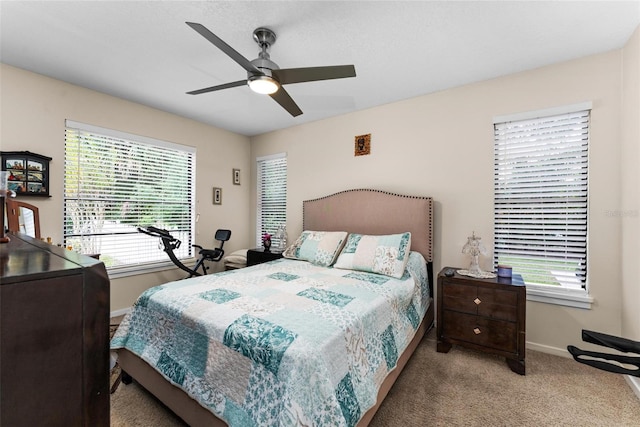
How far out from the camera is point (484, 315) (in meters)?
2.29

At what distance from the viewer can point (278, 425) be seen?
1112mm

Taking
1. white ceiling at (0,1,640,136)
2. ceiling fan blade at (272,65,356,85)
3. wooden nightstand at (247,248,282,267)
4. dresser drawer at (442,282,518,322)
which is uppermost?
white ceiling at (0,1,640,136)

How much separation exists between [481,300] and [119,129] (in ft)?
14.1

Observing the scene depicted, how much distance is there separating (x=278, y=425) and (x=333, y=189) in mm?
3001

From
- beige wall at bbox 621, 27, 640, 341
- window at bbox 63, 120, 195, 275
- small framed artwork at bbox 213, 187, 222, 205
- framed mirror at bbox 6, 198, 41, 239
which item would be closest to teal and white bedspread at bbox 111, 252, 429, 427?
framed mirror at bbox 6, 198, 41, 239

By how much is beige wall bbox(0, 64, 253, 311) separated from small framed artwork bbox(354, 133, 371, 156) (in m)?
2.18

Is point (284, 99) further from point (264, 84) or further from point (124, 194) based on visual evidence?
point (124, 194)

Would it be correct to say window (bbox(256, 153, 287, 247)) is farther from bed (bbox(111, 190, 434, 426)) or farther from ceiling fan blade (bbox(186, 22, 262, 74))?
ceiling fan blade (bbox(186, 22, 262, 74))

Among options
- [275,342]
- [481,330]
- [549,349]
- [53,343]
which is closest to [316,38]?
[275,342]

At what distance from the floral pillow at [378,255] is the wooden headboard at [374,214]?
34 centimetres

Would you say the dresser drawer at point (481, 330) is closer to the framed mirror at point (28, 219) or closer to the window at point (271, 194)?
the window at point (271, 194)

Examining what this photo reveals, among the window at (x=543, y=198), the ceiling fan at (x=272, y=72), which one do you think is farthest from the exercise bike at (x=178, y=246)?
the window at (x=543, y=198)

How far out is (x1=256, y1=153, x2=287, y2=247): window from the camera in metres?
4.46

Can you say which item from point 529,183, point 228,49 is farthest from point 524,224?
point 228,49
